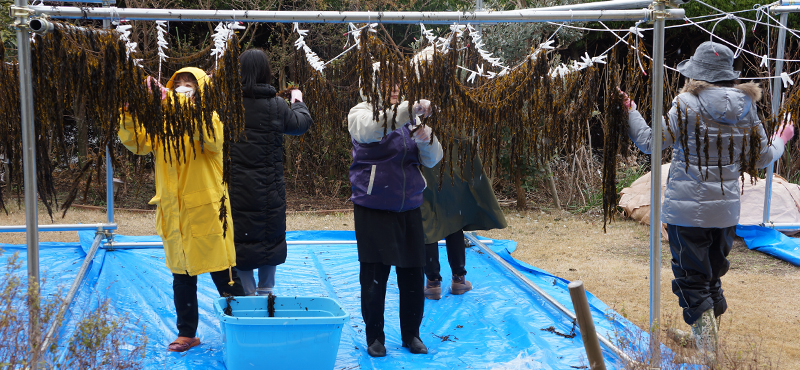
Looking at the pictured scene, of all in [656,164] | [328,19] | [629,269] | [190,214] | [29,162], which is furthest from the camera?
[629,269]

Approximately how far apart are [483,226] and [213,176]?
77.4 inches

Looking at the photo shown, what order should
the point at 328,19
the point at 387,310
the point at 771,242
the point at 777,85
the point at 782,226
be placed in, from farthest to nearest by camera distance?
the point at 782,226 < the point at 771,242 < the point at 777,85 < the point at 387,310 < the point at 328,19

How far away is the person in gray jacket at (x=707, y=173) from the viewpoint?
114 inches

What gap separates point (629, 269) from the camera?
514 centimetres

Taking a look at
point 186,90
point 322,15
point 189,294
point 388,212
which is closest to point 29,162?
point 186,90

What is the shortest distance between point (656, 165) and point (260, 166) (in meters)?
1.96

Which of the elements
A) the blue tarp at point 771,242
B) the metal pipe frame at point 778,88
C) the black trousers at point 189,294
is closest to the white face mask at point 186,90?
the black trousers at point 189,294

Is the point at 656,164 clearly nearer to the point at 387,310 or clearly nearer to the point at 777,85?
the point at 387,310

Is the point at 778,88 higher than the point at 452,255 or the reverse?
higher

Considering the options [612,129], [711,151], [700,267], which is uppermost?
[612,129]

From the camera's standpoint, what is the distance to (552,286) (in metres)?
4.33

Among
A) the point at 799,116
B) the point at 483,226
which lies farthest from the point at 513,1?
the point at 799,116

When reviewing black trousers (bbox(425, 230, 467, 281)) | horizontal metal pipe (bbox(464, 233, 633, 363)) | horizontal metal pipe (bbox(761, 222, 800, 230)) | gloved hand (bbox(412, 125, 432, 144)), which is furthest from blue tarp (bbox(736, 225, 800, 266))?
gloved hand (bbox(412, 125, 432, 144))

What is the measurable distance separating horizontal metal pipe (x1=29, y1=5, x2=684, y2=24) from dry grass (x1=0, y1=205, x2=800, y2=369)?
54.6 inches
